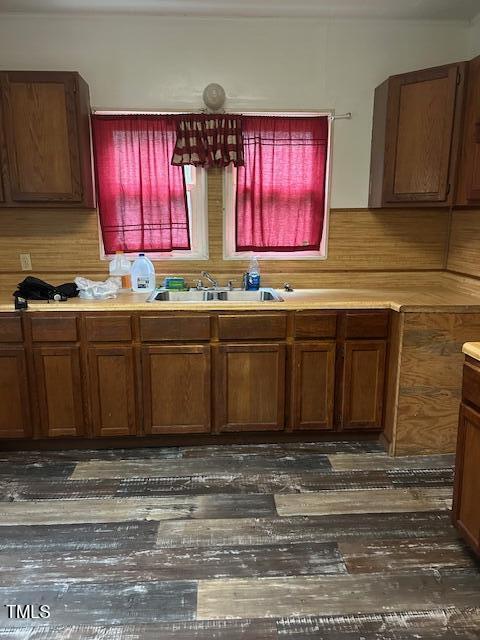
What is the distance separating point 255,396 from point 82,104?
203 cm

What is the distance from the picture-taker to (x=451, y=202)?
2.69 meters

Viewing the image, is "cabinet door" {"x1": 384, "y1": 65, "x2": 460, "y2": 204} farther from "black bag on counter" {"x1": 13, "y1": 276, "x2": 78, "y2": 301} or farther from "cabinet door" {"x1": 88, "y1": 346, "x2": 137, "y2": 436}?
"black bag on counter" {"x1": 13, "y1": 276, "x2": 78, "y2": 301}

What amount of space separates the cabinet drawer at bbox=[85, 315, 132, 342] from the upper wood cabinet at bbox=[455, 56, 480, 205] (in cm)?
201

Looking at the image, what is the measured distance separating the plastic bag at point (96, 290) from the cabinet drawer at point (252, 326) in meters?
0.71

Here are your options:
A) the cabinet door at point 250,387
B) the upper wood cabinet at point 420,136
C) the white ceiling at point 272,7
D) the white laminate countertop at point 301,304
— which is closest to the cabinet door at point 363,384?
the white laminate countertop at point 301,304

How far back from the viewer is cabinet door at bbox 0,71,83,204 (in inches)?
104

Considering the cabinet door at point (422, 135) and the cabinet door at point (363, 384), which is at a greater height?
the cabinet door at point (422, 135)

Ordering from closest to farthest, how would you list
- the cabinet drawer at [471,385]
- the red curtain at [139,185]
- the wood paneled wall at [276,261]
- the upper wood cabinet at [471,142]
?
1. the cabinet drawer at [471,385]
2. the upper wood cabinet at [471,142]
3. the red curtain at [139,185]
4. the wood paneled wall at [276,261]

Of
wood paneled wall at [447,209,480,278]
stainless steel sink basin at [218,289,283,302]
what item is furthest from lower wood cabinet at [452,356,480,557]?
stainless steel sink basin at [218,289,283,302]

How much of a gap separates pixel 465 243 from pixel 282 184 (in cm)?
125

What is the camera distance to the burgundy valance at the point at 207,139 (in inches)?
116

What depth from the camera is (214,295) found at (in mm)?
3078

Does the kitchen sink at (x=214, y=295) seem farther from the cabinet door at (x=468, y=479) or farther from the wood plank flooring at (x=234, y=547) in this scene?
the cabinet door at (x=468, y=479)

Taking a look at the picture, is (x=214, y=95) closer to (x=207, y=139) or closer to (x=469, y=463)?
(x=207, y=139)
